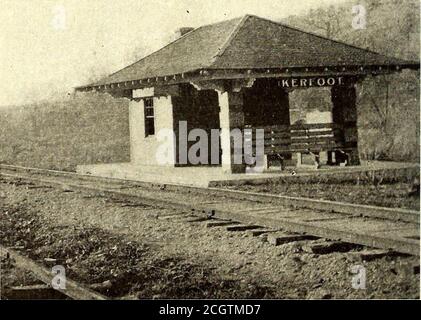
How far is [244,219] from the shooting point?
888 centimetres

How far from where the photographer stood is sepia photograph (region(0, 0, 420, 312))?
636 cm

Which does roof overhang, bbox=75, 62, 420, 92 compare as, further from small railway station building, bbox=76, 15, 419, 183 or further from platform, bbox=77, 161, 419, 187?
platform, bbox=77, 161, 419, 187

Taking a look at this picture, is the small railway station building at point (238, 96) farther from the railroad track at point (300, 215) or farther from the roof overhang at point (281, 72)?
the railroad track at point (300, 215)

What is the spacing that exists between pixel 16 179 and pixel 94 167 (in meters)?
3.16

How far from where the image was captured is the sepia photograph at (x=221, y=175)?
6359mm

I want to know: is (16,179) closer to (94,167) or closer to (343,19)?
(94,167)

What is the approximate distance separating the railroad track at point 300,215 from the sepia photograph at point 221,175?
0.03 m

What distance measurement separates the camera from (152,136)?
65.2 ft

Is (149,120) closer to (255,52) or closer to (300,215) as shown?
(255,52)

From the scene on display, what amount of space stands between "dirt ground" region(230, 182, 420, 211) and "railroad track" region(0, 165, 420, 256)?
128 centimetres

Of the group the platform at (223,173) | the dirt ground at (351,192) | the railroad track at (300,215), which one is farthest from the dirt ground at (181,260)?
the platform at (223,173)

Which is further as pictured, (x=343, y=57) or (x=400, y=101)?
(x=400, y=101)
